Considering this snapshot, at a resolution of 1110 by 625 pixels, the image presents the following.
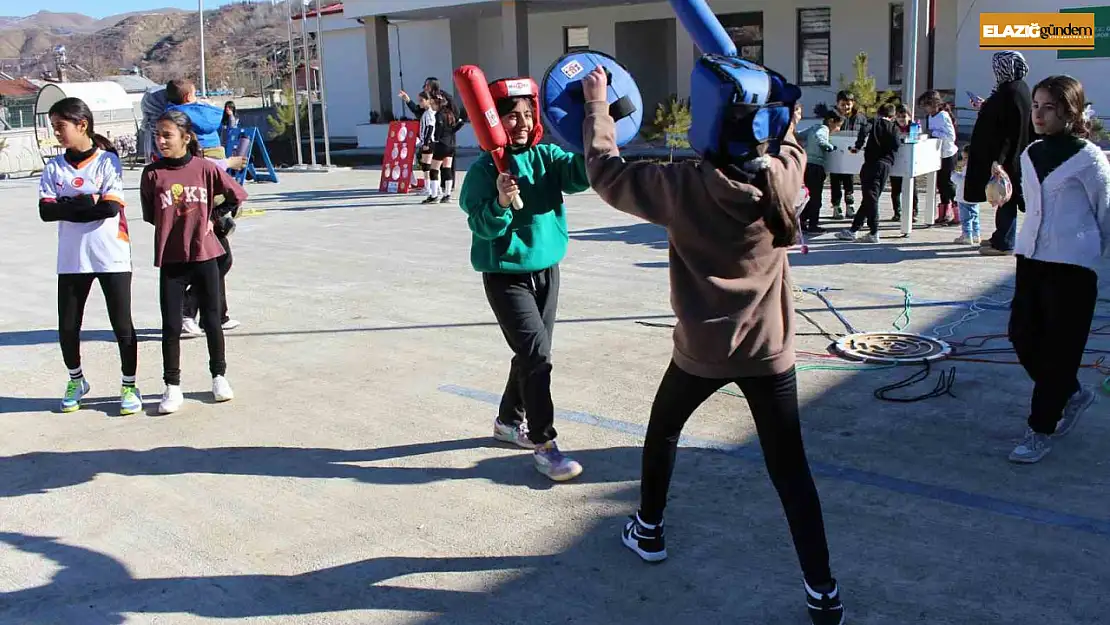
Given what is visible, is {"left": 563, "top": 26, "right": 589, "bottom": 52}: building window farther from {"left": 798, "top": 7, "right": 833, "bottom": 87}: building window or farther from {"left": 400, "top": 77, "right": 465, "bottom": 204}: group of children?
{"left": 400, "top": 77, "right": 465, "bottom": 204}: group of children

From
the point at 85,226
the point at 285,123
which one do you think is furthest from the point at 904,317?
the point at 285,123

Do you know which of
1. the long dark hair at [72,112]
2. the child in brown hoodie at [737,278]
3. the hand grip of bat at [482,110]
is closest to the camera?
the child in brown hoodie at [737,278]

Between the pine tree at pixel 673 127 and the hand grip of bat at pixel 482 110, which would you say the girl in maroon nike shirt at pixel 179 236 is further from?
the pine tree at pixel 673 127

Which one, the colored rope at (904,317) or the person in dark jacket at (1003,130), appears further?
the person in dark jacket at (1003,130)

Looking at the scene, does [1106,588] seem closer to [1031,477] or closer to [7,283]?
[1031,477]

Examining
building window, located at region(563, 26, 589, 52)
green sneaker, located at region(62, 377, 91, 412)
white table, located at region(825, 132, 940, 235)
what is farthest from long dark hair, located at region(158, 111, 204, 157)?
building window, located at region(563, 26, 589, 52)

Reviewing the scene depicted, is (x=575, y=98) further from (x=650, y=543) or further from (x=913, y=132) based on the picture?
(x=913, y=132)

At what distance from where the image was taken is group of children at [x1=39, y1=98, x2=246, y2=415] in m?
5.93

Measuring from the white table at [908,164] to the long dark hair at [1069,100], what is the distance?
6.48 m

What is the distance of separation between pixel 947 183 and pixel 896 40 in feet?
38.4

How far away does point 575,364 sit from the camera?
22.4 ft

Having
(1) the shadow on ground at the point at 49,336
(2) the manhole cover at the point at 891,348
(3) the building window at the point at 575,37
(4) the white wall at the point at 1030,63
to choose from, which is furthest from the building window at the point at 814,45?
(1) the shadow on ground at the point at 49,336

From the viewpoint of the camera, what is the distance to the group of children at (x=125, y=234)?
5934 millimetres

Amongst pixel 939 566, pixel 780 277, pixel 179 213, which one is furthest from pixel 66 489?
pixel 939 566
